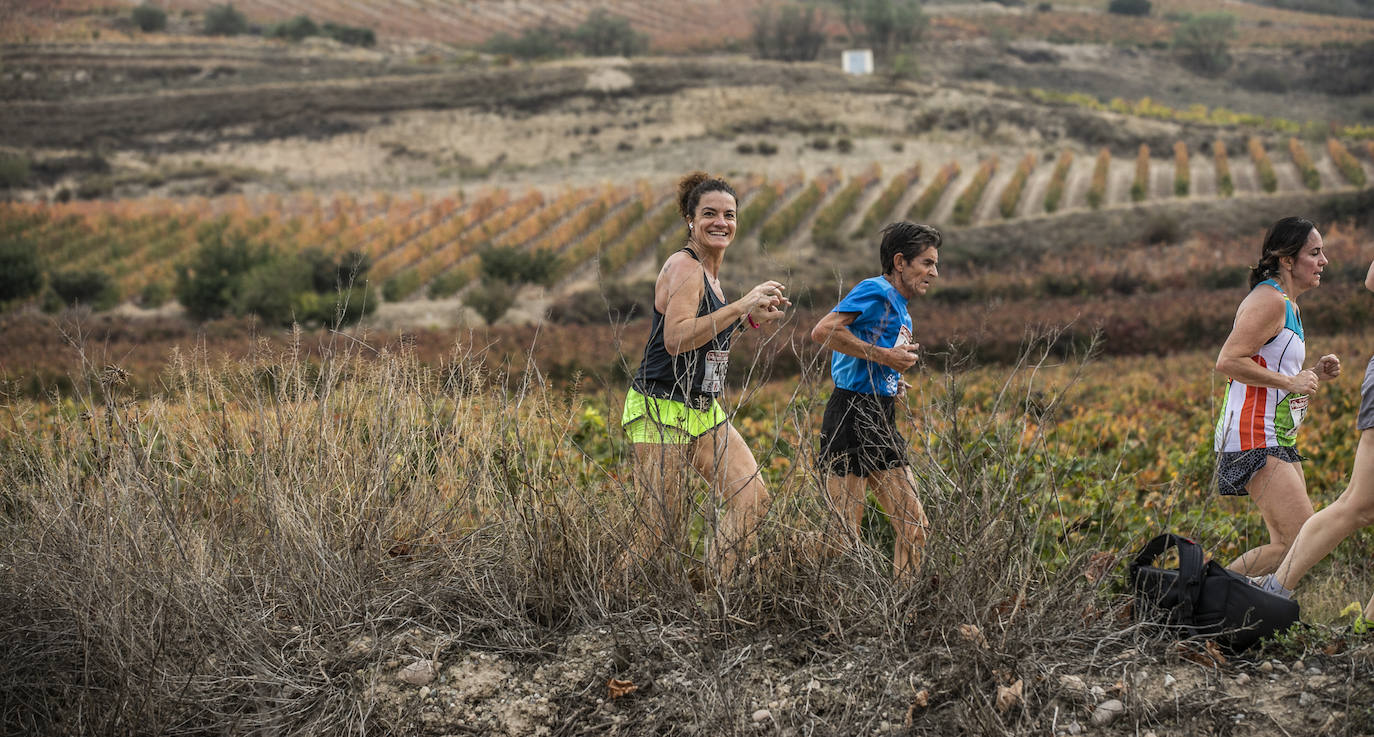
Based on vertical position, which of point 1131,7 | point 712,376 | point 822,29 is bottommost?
point 712,376

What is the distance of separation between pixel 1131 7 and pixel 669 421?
89.2m

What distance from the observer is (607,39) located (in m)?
70.1

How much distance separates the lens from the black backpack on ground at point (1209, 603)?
3.19m

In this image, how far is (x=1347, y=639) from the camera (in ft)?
10.5

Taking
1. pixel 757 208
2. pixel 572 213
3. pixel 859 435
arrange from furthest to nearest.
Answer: pixel 572 213 < pixel 757 208 < pixel 859 435

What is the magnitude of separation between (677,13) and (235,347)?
72.0m

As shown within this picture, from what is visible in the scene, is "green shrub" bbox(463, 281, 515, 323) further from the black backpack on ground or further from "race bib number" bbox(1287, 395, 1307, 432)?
the black backpack on ground

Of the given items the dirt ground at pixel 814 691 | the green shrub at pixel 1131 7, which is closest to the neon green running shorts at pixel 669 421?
the dirt ground at pixel 814 691

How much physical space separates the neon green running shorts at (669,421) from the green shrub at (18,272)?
26.5 meters

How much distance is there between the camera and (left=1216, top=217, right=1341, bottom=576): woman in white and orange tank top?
3.62 m

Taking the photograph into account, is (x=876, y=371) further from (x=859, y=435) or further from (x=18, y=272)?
(x=18, y=272)

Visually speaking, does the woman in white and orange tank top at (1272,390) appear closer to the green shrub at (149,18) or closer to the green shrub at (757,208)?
the green shrub at (757,208)

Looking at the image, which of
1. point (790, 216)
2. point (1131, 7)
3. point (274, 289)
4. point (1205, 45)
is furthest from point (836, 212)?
point (1131, 7)

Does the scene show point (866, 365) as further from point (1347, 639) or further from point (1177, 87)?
point (1177, 87)
